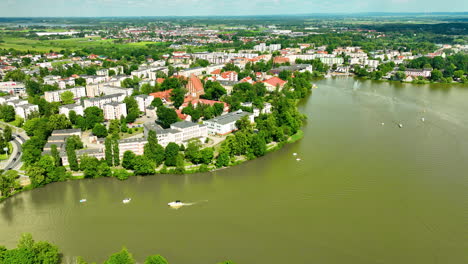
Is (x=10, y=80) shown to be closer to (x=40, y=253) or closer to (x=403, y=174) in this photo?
(x=40, y=253)

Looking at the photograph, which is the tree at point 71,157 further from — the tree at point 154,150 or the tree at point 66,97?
the tree at point 66,97

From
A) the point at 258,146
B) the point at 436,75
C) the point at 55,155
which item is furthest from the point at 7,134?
the point at 436,75

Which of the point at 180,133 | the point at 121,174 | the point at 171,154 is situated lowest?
the point at 121,174

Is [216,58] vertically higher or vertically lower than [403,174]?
higher

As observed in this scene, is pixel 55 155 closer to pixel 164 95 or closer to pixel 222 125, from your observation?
pixel 222 125

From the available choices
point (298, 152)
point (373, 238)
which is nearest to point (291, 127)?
point (298, 152)
